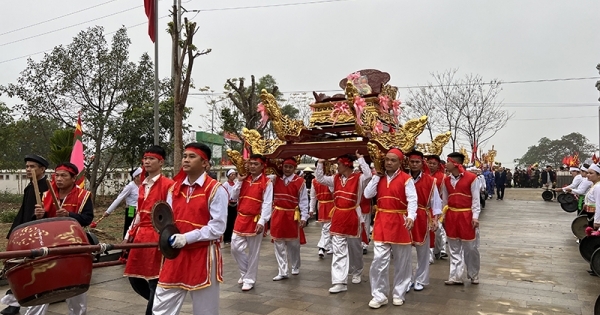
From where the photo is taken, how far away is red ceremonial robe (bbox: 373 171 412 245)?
17.2ft

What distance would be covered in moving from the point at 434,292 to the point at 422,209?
3.57 feet

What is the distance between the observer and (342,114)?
23.1ft

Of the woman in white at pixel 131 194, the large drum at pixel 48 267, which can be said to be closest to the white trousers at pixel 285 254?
the woman in white at pixel 131 194

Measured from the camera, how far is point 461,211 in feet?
20.5

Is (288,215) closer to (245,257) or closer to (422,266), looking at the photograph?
(245,257)

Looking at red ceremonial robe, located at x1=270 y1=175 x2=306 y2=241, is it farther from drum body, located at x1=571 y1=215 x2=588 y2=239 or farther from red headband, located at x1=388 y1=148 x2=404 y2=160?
drum body, located at x1=571 y1=215 x2=588 y2=239

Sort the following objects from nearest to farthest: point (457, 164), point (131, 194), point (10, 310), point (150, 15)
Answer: point (10, 310) → point (457, 164) → point (131, 194) → point (150, 15)

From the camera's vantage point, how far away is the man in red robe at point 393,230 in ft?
17.1

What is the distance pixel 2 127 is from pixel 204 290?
1745cm

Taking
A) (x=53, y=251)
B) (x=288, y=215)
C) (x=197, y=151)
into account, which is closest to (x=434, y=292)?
(x=288, y=215)

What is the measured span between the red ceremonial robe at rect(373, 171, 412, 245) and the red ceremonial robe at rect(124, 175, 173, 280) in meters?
2.46

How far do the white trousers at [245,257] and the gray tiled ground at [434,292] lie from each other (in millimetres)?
215

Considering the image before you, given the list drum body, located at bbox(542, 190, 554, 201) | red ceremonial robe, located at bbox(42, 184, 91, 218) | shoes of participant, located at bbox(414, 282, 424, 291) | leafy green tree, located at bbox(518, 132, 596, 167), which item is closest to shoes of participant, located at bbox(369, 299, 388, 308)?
shoes of participant, located at bbox(414, 282, 424, 291)

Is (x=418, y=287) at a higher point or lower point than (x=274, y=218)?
lower
